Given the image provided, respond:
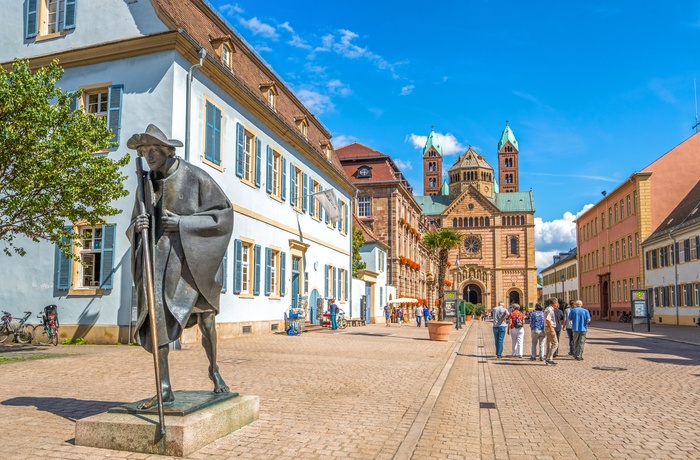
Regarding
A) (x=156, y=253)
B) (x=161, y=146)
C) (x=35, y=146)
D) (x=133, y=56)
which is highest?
(x=133, y=56)

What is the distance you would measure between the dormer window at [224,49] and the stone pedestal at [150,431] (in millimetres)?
16930

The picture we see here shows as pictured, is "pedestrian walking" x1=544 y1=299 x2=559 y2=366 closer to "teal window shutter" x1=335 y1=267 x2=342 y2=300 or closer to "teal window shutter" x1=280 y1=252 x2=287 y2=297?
"teal window shutter" x1=280 y1=252 x2=287 y2=297

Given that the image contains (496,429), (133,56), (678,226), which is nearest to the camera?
(496,429)

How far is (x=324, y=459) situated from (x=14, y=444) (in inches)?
105

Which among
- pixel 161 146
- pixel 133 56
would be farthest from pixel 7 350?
pixel 161 146

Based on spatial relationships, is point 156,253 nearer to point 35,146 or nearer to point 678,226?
point 35,146

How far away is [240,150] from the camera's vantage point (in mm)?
21953

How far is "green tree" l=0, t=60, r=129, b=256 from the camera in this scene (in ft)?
44.1

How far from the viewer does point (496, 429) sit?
7336mm

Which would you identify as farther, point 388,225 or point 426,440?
point 388,225

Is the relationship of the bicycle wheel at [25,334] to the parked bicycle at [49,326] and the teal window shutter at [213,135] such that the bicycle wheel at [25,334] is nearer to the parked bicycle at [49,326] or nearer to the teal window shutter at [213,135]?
the parked bicycle at [49,326]

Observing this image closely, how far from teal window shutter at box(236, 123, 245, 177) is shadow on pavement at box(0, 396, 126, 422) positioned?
14.2 m

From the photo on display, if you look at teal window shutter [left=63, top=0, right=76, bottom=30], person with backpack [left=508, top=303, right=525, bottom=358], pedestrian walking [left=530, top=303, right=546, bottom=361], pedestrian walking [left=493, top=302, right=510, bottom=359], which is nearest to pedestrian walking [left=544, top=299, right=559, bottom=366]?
pedestrian walking [left=530, top=303, right=546, bottom=361]

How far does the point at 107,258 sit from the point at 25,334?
3093mm
